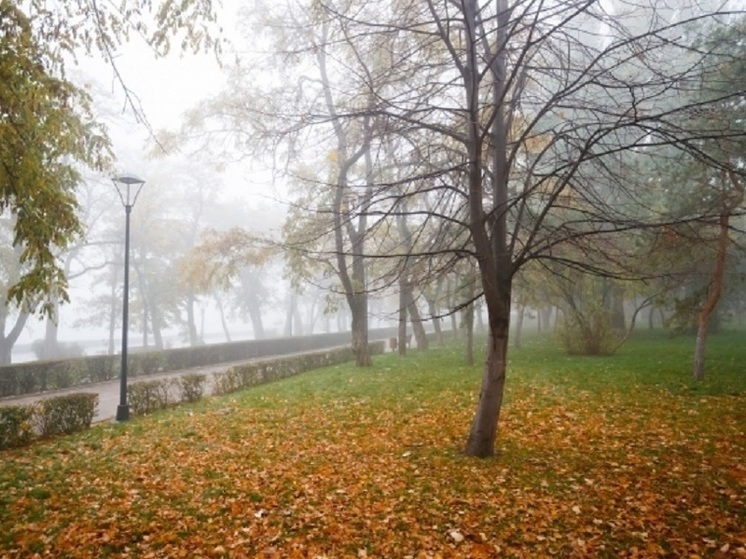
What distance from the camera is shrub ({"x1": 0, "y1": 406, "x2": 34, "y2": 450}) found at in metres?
7.28

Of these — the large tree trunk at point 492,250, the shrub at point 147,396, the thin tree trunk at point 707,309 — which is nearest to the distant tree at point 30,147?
Answer: the large tree trunk at point 492,250

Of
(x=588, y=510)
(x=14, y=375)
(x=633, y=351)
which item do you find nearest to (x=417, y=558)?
(x=588, y=510)

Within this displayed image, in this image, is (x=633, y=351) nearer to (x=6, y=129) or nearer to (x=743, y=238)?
(x=743, y=238)

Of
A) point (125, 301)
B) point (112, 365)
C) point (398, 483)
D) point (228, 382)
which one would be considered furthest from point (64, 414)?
point (112, 365)

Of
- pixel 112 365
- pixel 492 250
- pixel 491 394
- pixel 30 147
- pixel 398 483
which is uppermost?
pixel 30 147

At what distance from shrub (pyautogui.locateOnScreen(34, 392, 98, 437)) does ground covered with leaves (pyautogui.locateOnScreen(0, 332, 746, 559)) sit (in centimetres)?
50

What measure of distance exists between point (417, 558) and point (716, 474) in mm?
3604

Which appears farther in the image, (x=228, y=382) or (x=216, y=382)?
(x=228, y=382)

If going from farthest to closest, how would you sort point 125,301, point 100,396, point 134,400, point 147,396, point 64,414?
point 100,396 < point 147,396 < point 134,400 < point 125,301 < point 64,414

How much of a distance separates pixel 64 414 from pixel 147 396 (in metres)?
1.94

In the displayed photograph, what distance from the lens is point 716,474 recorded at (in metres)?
4.76

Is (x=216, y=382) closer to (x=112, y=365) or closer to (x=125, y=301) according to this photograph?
(x=125, y=301)

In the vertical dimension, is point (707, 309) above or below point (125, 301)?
below

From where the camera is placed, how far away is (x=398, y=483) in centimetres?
491
